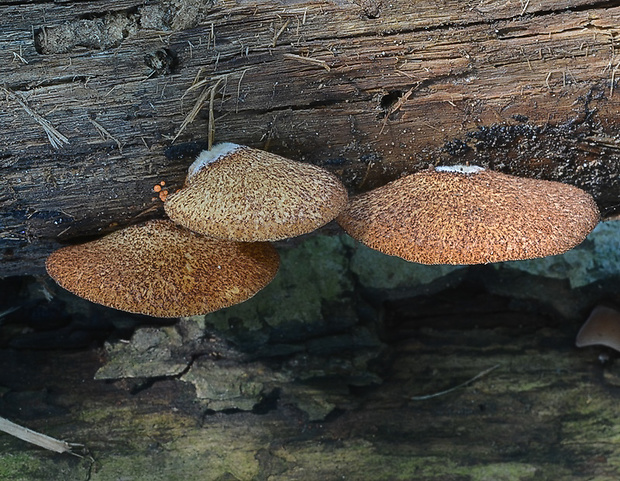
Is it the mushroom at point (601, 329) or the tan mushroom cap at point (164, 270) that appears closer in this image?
the tan mushroom cap at point (164, 270)

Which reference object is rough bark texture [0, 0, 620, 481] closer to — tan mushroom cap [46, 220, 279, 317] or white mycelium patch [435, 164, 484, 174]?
white mycelium patch [435, 164, 484, 174]

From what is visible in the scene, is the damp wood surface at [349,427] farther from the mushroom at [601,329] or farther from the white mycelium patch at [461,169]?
the white mycelium patch at [461,169]

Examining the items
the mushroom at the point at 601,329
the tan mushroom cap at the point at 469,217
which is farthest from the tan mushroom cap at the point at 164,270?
the mushroom at the point at 601,329

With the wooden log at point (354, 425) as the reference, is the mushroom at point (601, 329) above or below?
above

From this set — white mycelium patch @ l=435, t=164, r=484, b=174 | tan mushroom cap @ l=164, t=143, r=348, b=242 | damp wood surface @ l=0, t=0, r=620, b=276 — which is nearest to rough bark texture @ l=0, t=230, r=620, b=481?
damp wood surface @ l=0, t=0, r=620, b=276

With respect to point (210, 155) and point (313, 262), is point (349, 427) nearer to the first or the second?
point (313, 262)

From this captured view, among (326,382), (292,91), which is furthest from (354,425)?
(292,91)
